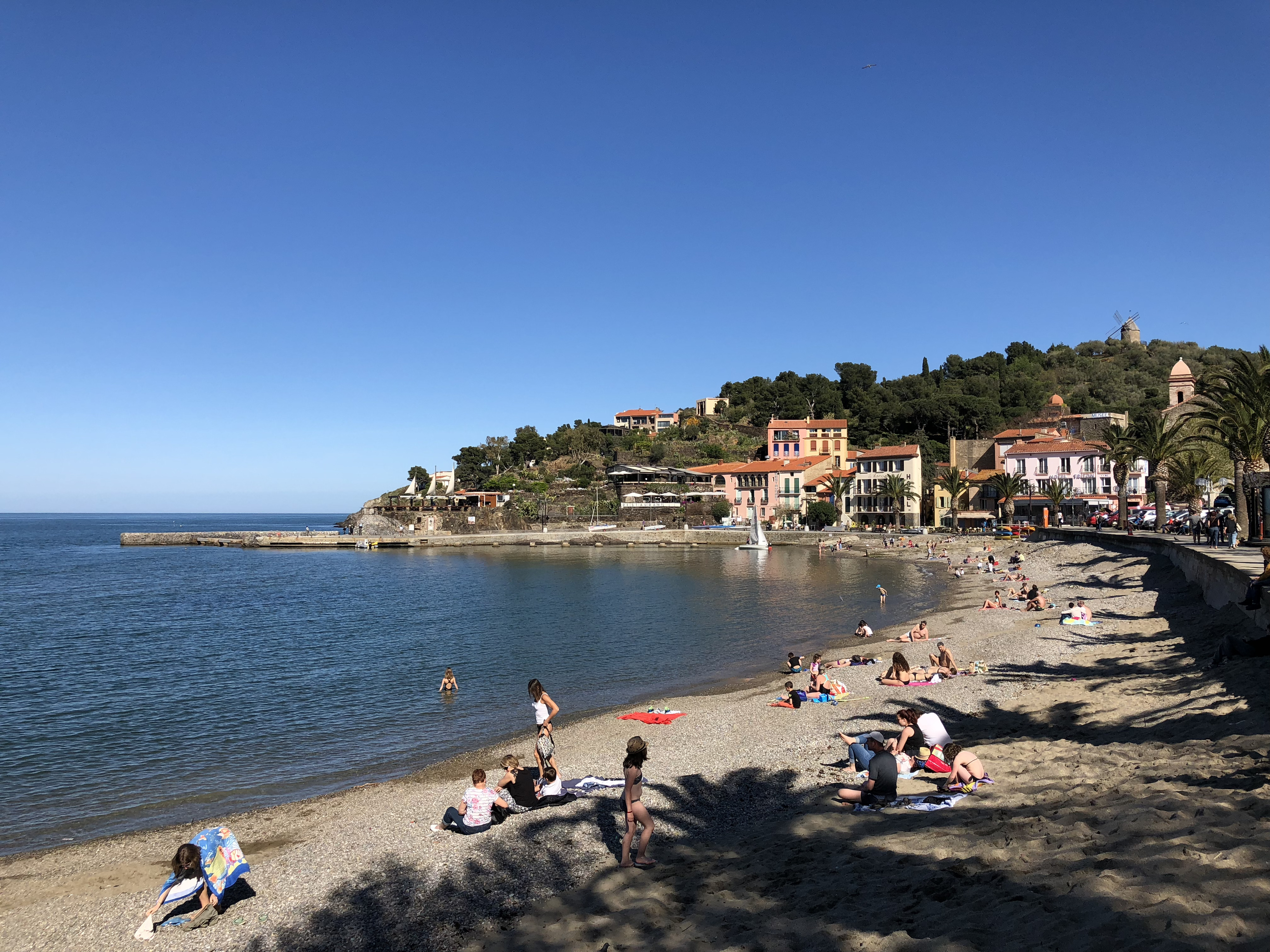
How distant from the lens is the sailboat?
81.6m

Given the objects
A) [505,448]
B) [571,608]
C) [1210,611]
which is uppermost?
[505,448]

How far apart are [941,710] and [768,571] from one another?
148 ft

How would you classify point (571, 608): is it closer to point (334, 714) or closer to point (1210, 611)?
point (334, 714)

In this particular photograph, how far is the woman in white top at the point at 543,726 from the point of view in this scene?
41.7 feet

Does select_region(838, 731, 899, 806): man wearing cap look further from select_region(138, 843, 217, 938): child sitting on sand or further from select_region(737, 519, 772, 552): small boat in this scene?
select_region(737, 519, 772, 552): small boat

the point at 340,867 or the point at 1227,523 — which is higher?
the point at 1227,523

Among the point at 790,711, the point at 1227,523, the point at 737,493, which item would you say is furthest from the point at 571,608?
the point at 737,493

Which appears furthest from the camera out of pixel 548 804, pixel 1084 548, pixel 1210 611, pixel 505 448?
pixel 505 448

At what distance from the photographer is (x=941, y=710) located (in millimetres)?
16188

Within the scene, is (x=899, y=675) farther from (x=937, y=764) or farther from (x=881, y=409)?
(x=881, y=409)

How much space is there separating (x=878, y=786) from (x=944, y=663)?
455 inches

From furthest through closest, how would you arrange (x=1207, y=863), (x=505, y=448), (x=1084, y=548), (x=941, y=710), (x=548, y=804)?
(x=505, y=448)
(x=1084, y=548)
(x=941, y=710)
(x=548, y=804)
(x=1207, y=863)

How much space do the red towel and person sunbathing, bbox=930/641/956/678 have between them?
7.06 m

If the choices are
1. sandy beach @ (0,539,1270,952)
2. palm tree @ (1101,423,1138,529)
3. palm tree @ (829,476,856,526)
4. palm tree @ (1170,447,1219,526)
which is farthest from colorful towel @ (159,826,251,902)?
palm tree @ (829,476,856,526)
